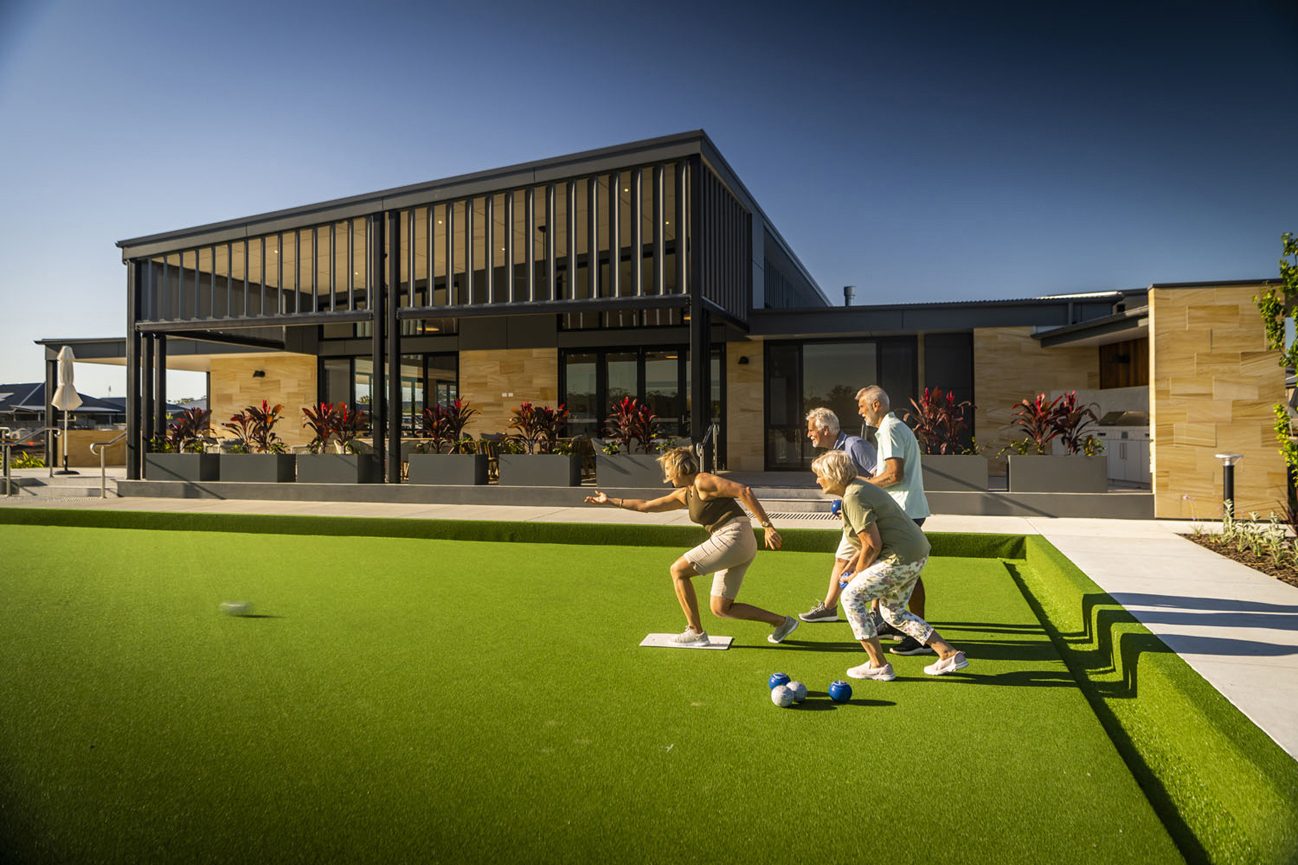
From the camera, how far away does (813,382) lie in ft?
55.6

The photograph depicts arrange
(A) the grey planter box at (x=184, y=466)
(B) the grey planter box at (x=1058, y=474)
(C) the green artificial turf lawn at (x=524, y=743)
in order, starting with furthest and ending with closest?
(A) the grey planter box at (x=184, y=466), (B) the grey planter box at (x=1058, y=474), (C) the green artificial turf lawn at (x=524, y=743)

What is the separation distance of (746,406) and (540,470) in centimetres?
640

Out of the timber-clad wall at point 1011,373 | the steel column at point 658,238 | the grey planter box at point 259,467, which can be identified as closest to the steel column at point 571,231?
the steel column at point 658,238

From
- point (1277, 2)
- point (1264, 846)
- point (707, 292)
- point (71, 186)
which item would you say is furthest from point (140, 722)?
point (707, 292)

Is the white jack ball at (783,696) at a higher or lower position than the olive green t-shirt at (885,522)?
lower

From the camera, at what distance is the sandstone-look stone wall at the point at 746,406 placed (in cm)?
1702

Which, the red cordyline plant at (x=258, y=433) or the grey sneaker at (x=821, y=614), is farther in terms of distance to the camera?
the red cordyline plant at (x=258, y=433)

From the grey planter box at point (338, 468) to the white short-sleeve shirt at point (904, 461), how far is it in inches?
407

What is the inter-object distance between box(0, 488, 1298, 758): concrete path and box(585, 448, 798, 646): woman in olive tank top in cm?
203

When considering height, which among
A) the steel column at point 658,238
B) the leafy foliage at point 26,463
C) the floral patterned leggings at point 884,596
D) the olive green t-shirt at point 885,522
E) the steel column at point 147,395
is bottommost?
the floral patterned leggings at point 884,596

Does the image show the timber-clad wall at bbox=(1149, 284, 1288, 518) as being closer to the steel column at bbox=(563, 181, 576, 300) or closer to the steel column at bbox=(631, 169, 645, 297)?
the steel column at bbox=(631, 169, 645, 297)

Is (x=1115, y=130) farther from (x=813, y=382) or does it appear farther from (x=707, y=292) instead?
(x=813, y=382)

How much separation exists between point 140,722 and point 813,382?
15.1 meters

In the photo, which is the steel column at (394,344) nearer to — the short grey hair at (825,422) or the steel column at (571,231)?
the steel column at (571,231)
